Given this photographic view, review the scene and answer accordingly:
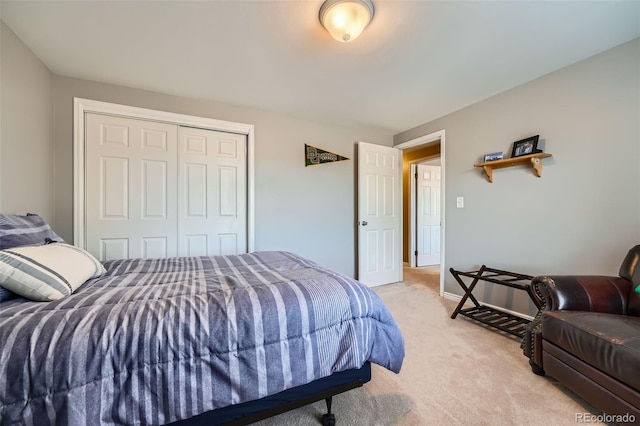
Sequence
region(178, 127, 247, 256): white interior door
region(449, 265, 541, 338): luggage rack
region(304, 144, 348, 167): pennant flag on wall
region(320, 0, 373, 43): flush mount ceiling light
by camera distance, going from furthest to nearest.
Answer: region(304, 144, 348, 167): pennant flag on wall < region(178, 127, 247, 256): white interior door < region(449, 265, 541, 338): luggage rack < region(320, 0, 373, 43): flush mount ceiling light

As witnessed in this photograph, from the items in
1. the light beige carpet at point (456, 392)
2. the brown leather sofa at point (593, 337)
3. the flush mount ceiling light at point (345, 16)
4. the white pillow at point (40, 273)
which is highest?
the flush mount ceiling light at point (345, 16)

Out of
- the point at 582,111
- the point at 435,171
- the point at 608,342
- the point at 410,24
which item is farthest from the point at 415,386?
the point at 435,171

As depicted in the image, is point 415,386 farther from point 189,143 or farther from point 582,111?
point 189,143

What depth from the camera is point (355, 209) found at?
3.58 m

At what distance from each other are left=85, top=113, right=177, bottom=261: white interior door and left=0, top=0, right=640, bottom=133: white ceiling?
443mm

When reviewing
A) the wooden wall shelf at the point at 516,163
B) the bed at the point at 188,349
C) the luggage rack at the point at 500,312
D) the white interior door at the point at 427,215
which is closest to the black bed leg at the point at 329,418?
the bed at the point at 188,349

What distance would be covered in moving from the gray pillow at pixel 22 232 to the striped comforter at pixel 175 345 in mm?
407

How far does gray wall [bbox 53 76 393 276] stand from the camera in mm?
2246

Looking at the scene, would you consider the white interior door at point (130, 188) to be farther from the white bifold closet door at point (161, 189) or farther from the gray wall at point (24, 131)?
the gray wall at point (24, 131)

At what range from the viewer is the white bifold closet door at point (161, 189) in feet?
7.74

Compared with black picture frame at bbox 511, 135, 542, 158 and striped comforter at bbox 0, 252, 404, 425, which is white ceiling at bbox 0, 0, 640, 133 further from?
striped comforter at bbox 0, 252, 404, 425

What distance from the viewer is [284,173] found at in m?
3.14

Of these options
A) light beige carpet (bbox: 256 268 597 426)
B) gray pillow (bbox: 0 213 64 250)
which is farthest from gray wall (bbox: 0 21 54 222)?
light beige carpet (bbox: 256 268 597 426)

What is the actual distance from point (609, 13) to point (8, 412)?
335cm
